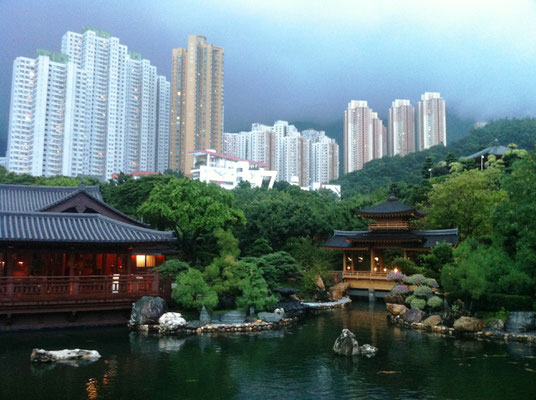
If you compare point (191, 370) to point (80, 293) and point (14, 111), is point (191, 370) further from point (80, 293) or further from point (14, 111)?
point (14, 111)

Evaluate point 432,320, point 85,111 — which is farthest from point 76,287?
point 85,111

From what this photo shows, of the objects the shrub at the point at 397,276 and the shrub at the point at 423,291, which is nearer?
the shrub at the point at 423,291

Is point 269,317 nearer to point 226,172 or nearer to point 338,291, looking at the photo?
point 338,291

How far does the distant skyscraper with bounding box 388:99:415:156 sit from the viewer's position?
136 m

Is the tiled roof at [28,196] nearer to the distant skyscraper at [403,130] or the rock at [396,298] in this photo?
the rock at [396,298]

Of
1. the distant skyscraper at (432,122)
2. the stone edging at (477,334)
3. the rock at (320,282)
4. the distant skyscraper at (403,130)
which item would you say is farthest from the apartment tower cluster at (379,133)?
the stone edging at (477,334)

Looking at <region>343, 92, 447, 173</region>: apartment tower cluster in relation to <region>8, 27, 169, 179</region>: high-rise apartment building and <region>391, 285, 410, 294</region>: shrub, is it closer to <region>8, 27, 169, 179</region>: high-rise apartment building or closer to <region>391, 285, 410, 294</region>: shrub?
<region>8, 27, 169, 179</region>: high-rise apartment building

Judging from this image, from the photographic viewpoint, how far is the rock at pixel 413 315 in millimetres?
21084

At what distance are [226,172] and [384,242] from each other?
51702mm

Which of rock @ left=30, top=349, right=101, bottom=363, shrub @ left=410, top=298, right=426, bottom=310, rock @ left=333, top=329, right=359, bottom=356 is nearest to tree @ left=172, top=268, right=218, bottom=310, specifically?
rock @ left=30, top=349, right=101, bottom=363

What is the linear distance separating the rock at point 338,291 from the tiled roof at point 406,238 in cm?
299

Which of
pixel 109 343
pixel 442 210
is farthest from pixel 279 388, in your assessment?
pixel 442 210

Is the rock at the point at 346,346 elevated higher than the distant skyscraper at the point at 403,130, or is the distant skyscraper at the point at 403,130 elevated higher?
the distant skyscraper at the point at 403,130

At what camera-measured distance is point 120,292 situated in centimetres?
1964
